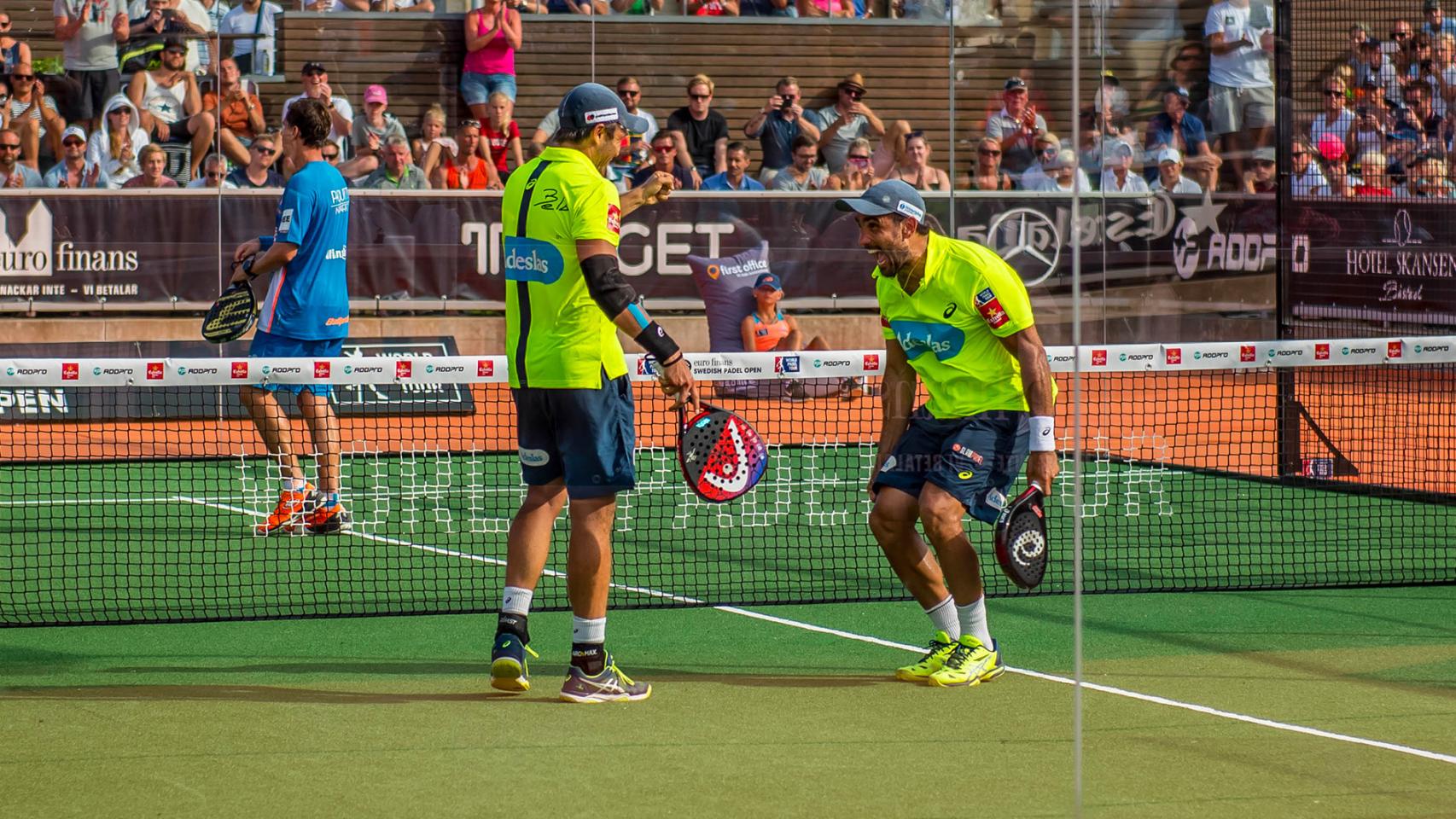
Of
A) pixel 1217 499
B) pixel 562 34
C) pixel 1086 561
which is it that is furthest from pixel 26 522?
pixel 562 34

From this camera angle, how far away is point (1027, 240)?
52.1 feet

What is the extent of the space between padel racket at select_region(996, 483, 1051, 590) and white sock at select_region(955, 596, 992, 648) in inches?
23.8

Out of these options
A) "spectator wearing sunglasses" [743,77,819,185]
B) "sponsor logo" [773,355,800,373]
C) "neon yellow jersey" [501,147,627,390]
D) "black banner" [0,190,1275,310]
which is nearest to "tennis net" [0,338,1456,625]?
"sponsor logo" [773,355,800,373]

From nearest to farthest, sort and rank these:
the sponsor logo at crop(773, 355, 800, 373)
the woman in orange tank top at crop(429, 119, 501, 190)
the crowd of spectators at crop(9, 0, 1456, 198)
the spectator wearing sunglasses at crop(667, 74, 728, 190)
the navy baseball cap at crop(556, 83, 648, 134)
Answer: the navy baseball cap at crop(556, 83, 648, 134) < the sponsor logo at crop(773, 355, 800, 373) < the crowd of spectators at crop(9, 0, 1456, 198) < the woman in orange tank top at crop(429, 119, 501, 190) < the spectator wearing sunglasses at crop(667, 74, 728, 190)

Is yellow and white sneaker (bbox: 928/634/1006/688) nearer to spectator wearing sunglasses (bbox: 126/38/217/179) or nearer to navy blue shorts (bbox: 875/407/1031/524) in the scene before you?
navy blue shorts (bbox: 875/407/1031/524)

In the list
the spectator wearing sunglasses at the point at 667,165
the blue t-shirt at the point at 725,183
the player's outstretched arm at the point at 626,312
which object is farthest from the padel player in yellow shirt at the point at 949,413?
the spectator wearing sunglasses at the point at 667,165

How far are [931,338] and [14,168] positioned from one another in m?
11.4

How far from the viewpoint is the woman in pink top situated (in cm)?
1748

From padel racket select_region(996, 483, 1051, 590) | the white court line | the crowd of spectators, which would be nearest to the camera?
the white court line

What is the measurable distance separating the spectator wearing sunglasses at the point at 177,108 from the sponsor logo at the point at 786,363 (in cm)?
859

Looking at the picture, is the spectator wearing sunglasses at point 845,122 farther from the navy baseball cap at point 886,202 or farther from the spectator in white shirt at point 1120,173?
the navy baseball cap at point 886,202

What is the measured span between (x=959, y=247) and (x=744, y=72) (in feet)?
39.3

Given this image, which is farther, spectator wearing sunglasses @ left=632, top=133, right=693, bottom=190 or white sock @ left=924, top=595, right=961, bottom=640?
spectator wearing sunglasses @ left=632, top=133, right=693, bottom=190

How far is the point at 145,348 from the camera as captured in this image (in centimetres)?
1539
